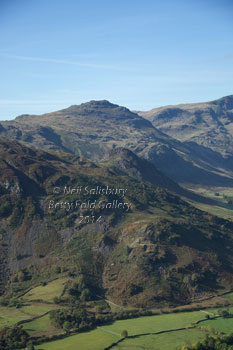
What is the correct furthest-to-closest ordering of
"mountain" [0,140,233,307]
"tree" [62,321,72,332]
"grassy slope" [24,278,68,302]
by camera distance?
"mountain" [0,140,233,307] < "grassy slope" [24,278,68,302] < "tree" [62,321,72,332]

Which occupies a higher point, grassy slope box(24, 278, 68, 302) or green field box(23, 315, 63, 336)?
grassy slope box(24, 278, 68, 302)

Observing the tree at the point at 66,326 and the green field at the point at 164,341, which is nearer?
the green field at the point at 164,341

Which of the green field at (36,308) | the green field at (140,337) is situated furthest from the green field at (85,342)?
the green field at (36,308)

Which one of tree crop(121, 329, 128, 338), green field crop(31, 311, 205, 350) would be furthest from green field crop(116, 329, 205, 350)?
tree crop(121, 329, 128, 338)

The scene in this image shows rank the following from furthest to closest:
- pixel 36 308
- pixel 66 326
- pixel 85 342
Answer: pixel 36 308 < pixel 66 326 < pixel 85 342

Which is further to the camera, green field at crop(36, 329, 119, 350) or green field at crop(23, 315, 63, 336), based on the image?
green field at crop(23, 315, 63, 336)

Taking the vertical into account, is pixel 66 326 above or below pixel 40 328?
above

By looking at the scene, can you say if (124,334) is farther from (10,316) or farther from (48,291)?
(48,291)

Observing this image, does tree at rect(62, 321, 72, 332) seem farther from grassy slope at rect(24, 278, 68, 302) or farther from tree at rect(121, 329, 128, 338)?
grassy slope at rect(24, 278, 68, 302)

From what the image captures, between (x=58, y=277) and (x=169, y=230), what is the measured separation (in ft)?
177

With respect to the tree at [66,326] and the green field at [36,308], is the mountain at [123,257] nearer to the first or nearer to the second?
the green field at [36,308]

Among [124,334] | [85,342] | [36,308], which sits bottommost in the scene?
[85,342]

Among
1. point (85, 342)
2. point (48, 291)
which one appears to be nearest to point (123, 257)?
point (48, 291)

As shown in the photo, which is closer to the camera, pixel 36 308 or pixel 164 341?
pixel 164 341
